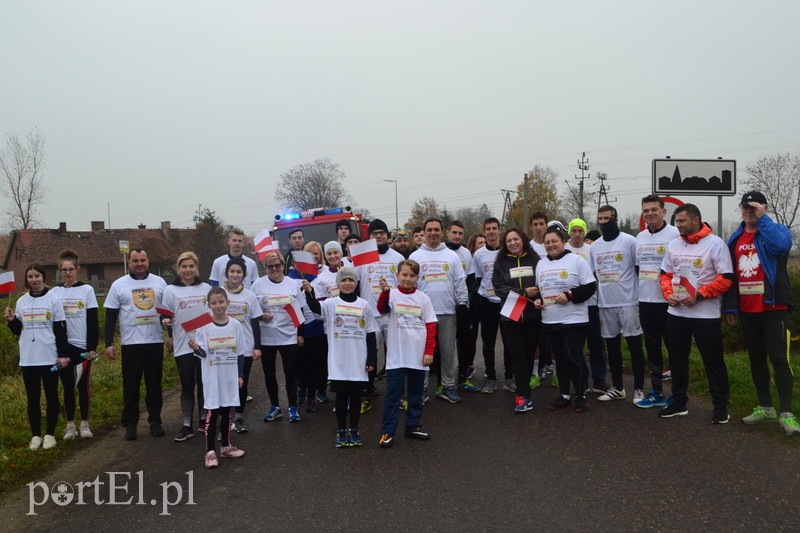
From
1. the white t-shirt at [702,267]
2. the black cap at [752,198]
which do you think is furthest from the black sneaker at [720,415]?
the black cap at [752,198]

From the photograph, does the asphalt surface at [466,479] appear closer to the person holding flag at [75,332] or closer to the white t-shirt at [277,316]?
the person holding flag at [75,332]

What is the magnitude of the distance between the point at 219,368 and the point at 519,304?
128 inches

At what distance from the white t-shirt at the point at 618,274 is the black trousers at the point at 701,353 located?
0.74 metres

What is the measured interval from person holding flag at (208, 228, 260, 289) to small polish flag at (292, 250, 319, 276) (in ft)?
2.47

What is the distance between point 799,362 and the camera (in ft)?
25.0

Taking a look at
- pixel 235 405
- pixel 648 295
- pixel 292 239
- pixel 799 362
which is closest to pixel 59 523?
pixel 235 405

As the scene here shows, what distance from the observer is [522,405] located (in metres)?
6.63

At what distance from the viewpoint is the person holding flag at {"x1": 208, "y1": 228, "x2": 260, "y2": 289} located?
25.8 feet

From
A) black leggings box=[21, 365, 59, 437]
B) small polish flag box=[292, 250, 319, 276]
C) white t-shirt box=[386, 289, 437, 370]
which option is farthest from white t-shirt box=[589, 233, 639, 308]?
black leggings box=[21, 365, 59, 437]

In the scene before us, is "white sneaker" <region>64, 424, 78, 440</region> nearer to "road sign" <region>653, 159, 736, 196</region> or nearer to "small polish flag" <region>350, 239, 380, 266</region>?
"small polish flag" <region>350, 239, 380, 266</region>

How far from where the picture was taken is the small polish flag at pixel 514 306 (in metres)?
6.83

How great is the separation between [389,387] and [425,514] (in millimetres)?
1884

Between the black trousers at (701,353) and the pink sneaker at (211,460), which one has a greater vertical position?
the black trousers at (701,353)

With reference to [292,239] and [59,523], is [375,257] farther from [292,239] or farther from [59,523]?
[59,523]
